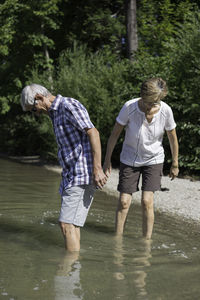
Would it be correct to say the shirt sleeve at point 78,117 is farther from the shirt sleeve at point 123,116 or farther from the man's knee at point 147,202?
the man's knee at point 147,202

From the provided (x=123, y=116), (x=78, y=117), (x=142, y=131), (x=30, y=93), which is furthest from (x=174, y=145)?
(x=30, y=93)

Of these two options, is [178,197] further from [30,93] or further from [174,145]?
[30,93]

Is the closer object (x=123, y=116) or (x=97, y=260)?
(x=97, y=260)

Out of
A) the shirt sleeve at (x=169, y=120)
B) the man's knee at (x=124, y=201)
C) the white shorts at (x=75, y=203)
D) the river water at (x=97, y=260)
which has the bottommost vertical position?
the river water at (x=97, y=260)

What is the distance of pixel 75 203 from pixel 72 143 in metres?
0.57

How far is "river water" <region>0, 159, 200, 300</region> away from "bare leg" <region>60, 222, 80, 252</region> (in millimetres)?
223

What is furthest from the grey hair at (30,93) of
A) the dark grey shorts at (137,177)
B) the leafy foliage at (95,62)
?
the leafy foliage at (95,62)

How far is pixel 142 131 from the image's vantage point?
19.0 ft

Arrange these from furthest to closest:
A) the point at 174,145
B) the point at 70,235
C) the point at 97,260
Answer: the point at 174,145, the point at 97,260, the point at 70,235

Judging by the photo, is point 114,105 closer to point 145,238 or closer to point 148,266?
point 145,238

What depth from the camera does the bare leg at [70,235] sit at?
16.2 ft

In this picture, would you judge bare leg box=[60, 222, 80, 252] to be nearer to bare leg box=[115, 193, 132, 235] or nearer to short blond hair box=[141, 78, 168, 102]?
bare leg box=[115, 193, 132, 235]

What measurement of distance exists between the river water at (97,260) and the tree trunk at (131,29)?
36.1 ft

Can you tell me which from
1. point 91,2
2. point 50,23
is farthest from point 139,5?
point 50,23
